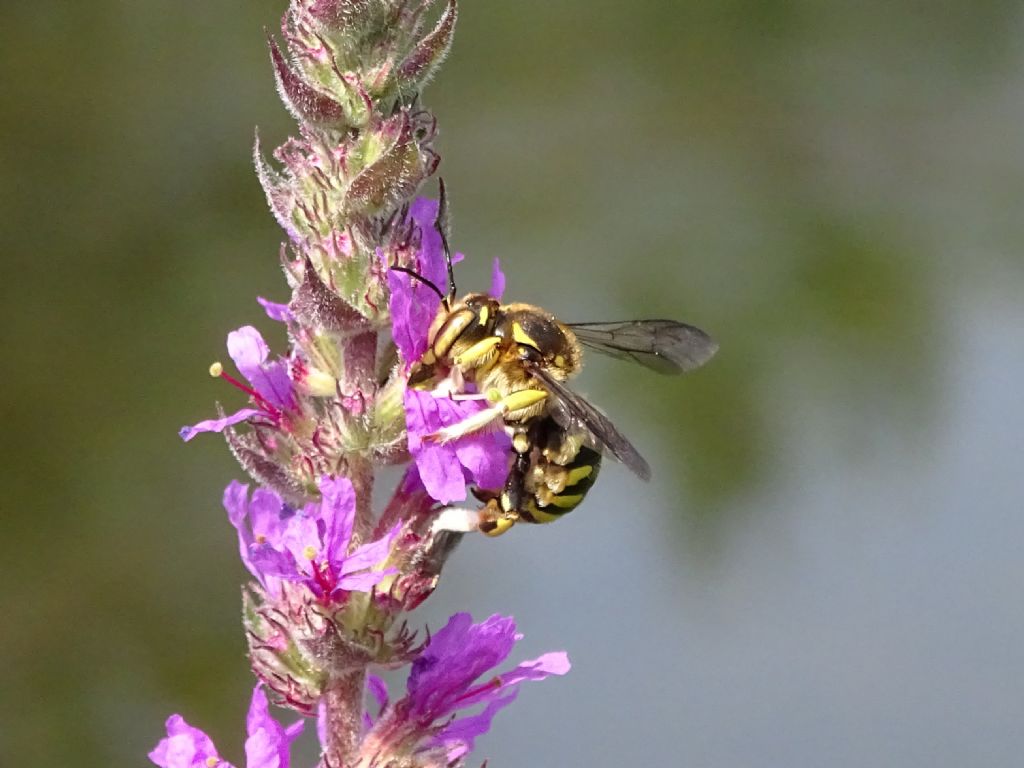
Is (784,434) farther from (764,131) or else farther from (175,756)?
(175,756)

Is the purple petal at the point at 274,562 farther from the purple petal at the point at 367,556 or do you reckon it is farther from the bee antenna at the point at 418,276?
the bee antenna at the point at 418,276

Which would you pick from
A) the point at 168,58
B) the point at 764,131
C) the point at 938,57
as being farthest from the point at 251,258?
the point at 938,57

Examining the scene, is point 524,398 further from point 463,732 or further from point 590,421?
point 463,732

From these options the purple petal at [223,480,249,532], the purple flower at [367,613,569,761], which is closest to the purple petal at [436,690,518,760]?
the purple flower at [367,613,569,761]

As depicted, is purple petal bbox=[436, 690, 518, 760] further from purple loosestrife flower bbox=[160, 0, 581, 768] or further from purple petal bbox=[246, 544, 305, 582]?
purple petal bbox=[246, 544, 305, 582]

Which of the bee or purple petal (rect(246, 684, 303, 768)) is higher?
the bee

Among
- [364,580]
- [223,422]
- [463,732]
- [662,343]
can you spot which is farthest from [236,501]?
[662,343]
